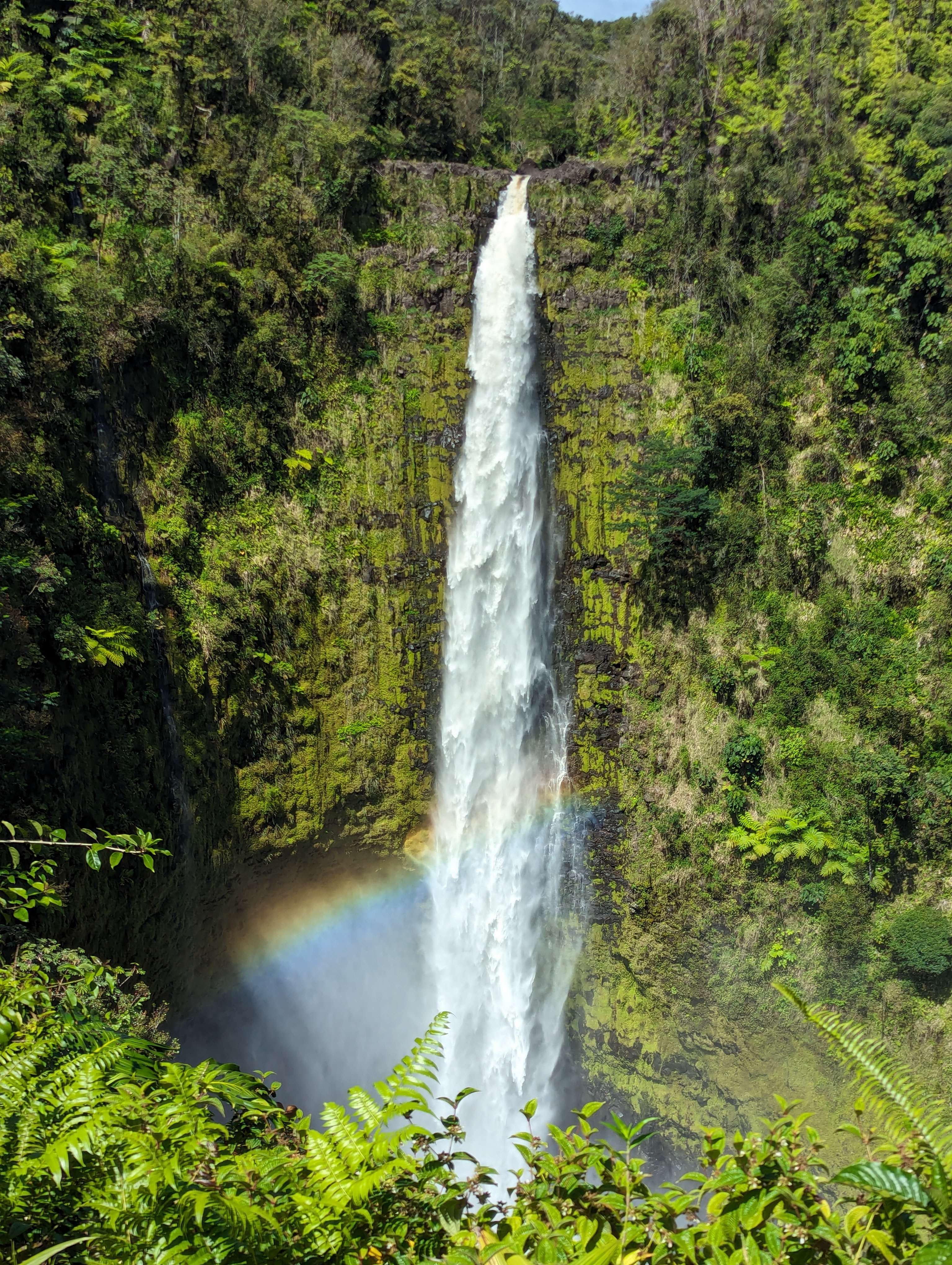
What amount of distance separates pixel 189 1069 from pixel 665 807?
13.5m

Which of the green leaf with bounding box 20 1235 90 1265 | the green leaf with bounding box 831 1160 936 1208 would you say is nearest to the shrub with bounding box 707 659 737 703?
the green leaf with bounding box 831 1160 936 1208

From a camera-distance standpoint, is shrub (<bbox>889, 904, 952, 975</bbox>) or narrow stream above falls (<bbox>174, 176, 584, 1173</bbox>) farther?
narrow stream above falls (<bbox>174, 176, 584, 1173</bbox>)

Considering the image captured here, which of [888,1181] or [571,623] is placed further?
[571,623]

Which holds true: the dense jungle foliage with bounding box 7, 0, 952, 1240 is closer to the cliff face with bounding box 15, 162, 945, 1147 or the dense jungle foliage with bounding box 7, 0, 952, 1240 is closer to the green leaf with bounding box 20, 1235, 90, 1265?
the cliff face with bounding box 15, 162, 945, 1147

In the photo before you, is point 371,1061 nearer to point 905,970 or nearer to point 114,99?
point 905,970

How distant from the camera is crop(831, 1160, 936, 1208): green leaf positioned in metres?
1.48

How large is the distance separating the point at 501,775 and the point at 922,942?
27.0 feet

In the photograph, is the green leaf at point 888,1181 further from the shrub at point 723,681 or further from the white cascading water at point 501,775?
the white cascading water at point 501,775

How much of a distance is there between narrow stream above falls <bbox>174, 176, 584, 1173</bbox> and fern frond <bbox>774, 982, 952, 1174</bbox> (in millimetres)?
13793

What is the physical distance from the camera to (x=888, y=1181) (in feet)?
4.97

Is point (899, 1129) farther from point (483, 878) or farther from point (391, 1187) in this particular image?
point (483, 878)

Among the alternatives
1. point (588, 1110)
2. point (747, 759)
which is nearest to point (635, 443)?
point (747, 759)

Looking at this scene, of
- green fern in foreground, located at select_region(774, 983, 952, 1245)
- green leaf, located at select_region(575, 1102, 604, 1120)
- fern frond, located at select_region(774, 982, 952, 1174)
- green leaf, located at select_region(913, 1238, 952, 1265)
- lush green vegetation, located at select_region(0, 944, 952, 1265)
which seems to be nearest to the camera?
green leaf, located at select_region(913, 1238, 952, 1265)

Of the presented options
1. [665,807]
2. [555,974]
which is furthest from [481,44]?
[555,974]
